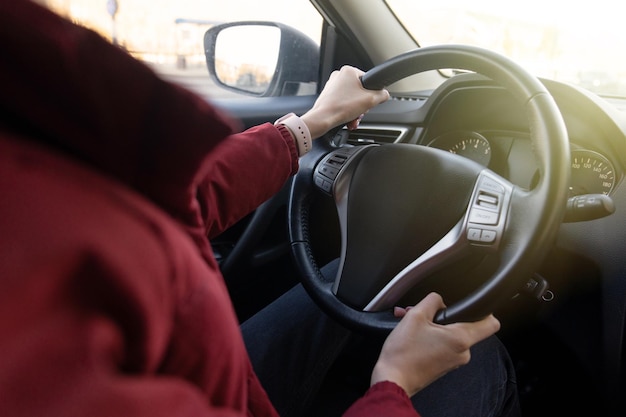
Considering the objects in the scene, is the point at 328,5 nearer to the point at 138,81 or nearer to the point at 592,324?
the point at 592,324

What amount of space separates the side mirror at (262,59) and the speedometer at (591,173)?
0.86 m

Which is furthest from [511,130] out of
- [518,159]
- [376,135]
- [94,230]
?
[94,230]

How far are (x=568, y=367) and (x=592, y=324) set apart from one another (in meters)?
0.19

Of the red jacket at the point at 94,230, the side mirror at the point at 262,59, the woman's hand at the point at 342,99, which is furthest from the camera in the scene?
the side mirror at the point at 262,59

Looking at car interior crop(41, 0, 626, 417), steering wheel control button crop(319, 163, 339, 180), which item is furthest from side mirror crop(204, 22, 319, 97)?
steering wheel control button crop(319, 163, 339, 180)

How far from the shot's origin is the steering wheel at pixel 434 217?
787mm

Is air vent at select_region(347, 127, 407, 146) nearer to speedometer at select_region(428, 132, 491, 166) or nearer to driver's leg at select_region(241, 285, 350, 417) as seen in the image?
speedometer at select_region(428, 132, 491, 166)

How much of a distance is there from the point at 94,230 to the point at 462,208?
699mm

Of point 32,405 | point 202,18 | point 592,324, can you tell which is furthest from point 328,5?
point 32,405

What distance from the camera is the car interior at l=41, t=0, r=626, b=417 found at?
83 cm

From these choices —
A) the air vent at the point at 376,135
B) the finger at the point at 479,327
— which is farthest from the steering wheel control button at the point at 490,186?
the air vent at the point at 376,135

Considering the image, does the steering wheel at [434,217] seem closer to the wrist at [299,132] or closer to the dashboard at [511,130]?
the wrist at [299,132]

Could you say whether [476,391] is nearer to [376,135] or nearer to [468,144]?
[468,144]

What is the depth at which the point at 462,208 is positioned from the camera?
919 millimetres
